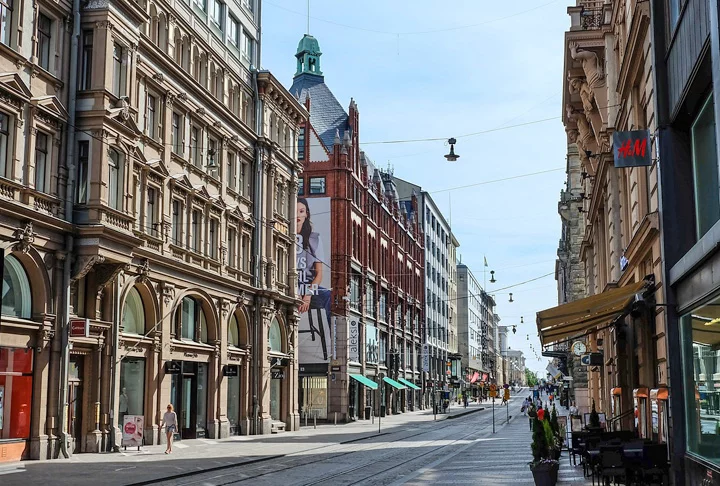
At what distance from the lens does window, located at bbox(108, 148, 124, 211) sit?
1176 inches

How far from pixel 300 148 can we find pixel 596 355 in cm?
3571

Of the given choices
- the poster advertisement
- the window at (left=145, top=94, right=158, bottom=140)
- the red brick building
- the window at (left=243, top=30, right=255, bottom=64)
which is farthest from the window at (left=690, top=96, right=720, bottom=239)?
the red brick building

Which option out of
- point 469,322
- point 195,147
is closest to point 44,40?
point 195,147

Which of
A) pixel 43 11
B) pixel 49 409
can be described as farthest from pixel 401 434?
pixel 43 11

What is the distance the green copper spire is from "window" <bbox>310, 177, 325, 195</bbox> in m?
15.4

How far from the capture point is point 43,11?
1088 inches

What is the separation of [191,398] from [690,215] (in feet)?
87.8

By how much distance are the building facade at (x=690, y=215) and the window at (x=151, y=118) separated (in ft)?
69.4

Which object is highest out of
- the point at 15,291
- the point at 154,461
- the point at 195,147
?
the point at 195,147

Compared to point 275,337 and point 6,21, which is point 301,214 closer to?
point 275,337

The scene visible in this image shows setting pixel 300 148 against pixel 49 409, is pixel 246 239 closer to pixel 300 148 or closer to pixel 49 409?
pixel 49 409

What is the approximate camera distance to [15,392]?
2627cm

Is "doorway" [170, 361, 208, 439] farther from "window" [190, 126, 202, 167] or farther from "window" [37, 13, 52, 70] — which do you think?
"window" [37, 13, 52, 70]

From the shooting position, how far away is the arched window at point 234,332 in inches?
1697
